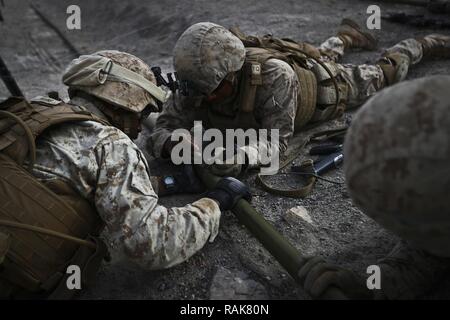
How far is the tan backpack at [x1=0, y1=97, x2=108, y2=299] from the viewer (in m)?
2.06

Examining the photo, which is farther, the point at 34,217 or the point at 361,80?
the point at 361,80

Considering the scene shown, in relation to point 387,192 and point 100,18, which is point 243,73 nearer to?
point 387,192

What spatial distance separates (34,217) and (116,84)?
0.95 metres

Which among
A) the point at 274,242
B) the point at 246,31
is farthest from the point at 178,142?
the point at 246,31

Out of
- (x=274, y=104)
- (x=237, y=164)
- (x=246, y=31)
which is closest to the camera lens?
(x=237, y=164)

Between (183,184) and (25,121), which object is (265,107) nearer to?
(183,184)

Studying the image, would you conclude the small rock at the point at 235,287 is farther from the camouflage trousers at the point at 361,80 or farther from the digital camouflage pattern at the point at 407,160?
the camouflage trousers at the point at 361,80

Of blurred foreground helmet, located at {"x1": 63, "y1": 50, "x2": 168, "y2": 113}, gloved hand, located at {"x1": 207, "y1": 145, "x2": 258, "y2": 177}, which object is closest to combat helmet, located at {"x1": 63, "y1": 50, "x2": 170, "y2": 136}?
blurred foreground helmet, located at {"x1": 63, "y1": 50, "x2": 168, "y2": 113}

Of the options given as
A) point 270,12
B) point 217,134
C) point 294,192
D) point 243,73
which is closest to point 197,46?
point 243,73

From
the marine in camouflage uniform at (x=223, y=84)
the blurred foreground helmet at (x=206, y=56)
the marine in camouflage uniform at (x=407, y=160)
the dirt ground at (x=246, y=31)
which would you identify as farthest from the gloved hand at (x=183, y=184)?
the marine in camouflage uniform at (x=407, y=160)

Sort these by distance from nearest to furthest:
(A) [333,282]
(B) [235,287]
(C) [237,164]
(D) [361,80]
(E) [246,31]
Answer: (A) [333,282], (B) [235,287], (C) [237,164], (D) [361,80], (E) [246,31]

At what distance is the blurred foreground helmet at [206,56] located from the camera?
332cm

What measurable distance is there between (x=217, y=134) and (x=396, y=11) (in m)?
5.32

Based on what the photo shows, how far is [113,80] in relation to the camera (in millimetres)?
2600
